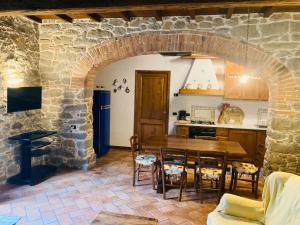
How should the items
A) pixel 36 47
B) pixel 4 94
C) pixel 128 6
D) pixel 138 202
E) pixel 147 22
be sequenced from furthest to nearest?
pixel 36 47 → pixel 147 22 → pixel 4 94 → pixel 138 202 → pixel 128 6

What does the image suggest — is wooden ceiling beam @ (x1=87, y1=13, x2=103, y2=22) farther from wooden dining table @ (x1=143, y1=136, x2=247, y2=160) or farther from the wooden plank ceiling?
wooden dining table @ (x1=143, y1=136, x2=247, y2=160)

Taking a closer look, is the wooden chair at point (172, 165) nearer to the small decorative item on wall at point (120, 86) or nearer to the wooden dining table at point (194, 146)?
the wooden dining table at point (194, 146)

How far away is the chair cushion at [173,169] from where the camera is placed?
4.04 m

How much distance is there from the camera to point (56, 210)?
362 cm

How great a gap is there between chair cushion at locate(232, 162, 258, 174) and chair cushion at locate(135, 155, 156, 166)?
51.9 inches

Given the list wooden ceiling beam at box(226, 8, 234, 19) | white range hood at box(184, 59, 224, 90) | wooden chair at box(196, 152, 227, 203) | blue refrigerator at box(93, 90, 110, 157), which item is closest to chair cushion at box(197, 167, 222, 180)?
wooden chair at box(196, 152, 227, 203)

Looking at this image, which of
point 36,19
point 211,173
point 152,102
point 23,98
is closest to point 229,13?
point 211,173

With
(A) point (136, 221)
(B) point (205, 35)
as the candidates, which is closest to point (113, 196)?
(A) point (136, 221)

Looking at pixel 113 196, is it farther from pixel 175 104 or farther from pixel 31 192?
pixel 175 104

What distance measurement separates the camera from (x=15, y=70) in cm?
461

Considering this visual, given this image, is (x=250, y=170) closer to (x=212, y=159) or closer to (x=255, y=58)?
(x=212, y=159)

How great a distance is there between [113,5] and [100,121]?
3.59m

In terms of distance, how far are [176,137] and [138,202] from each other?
1.48 m

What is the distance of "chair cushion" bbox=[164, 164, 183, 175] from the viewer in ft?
13.2
